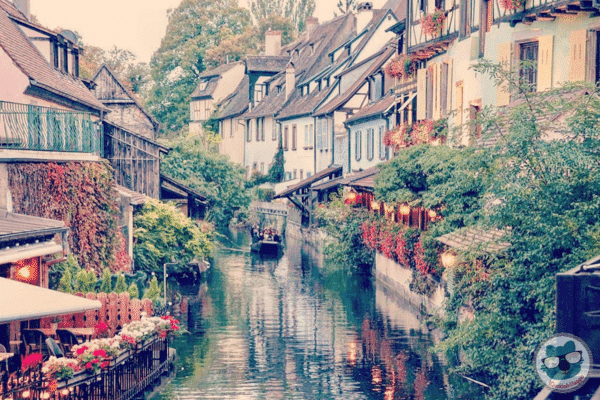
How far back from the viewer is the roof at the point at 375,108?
4006 centimetres

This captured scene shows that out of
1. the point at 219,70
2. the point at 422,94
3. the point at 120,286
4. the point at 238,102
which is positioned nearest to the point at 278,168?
the point at 238,102

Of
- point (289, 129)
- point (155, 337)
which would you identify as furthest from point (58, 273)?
point (289, 129)

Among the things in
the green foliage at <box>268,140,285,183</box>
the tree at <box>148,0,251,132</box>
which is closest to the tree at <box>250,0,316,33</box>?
the tree at <box>148,0,251,132</box>

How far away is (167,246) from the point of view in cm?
3416

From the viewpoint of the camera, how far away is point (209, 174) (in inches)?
2032

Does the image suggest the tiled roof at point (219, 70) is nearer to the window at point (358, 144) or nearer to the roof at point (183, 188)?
the window at point (358, 144)

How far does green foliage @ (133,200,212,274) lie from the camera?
33.1 m

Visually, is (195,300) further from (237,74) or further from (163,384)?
(237,74)

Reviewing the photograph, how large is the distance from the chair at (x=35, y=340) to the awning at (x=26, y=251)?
1283 millimetres

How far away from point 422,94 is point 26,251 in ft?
56.5

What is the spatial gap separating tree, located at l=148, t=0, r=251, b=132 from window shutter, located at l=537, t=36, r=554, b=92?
2387 inches

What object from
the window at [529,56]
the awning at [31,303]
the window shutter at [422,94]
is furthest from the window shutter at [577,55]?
the awning at [31,303]

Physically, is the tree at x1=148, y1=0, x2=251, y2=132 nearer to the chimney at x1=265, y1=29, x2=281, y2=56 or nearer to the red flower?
the chimney at x1=265, y1=29, x2=281, y2=56

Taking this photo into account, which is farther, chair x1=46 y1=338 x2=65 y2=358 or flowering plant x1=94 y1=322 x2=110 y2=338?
flowering plant x1=94 y1=322 x2=110 y2=338
